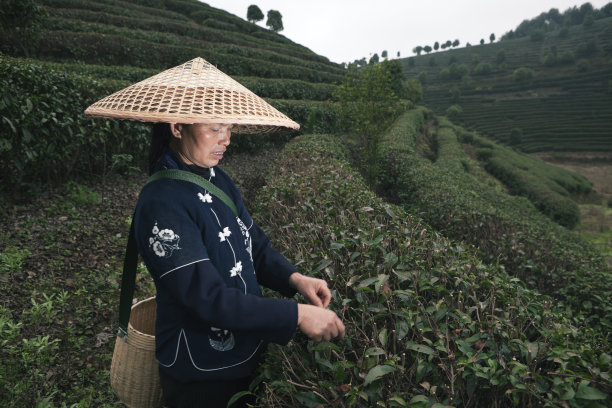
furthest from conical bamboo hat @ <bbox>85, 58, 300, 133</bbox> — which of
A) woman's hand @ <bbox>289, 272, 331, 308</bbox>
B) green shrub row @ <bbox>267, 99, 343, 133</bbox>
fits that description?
green shrub row @ <bbox>267, 99, 343, 133</bbox>

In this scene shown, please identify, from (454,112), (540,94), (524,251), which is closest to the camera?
(524,251)

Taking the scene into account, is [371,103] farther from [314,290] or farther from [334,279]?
[314,290]

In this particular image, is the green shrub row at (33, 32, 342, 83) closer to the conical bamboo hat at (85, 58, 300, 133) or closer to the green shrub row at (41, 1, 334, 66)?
the green shrub row at (41, 1, 334, 66)

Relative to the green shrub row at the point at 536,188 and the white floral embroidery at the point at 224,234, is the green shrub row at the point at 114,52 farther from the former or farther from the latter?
the green shrub row at the point at 536,188

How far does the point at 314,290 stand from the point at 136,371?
99 cm

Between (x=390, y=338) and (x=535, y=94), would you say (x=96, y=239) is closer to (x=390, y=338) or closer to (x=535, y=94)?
(x=390, y=338)

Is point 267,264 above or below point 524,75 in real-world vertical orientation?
below

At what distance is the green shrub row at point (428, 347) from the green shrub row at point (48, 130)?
4.83 meters

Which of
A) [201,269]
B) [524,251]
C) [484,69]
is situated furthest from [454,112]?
[201,269]

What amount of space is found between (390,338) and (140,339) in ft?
4.03

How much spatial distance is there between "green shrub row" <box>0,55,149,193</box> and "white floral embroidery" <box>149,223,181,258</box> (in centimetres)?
486

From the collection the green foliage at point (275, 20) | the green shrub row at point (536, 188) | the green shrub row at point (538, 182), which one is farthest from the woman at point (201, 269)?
the green foliage at point (275, 20)

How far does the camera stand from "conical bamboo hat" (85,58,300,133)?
48.4 inches

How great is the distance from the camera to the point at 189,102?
1277 mm
